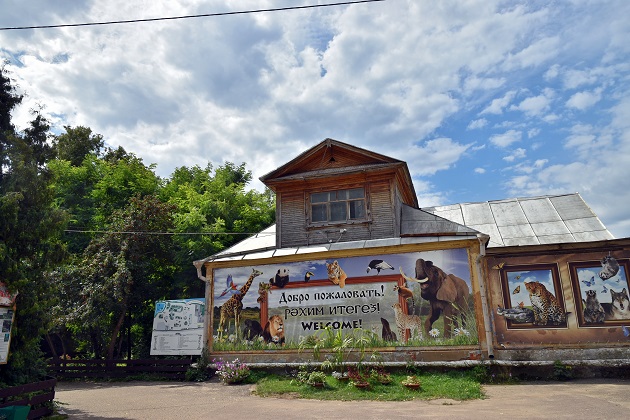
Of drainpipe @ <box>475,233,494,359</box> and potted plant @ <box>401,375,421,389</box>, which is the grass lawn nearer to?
potted plant @ <box>401,375,421,389</box>

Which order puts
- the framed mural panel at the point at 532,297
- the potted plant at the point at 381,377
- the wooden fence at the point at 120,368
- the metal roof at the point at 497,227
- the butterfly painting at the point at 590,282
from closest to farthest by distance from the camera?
the potted plant at the point at 381,377 < the butterfly painting at the point at 590,282 < the framed mural panel at the point at 532,297 < the metal roof at the point at 497,227 < the wooden fence at the point at 120,368

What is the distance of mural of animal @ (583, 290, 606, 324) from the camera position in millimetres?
13172

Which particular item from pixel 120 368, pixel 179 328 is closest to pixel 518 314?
pixel 179 328

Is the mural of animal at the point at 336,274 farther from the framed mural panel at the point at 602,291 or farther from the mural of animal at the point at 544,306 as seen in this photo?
the framed mural panel at the point at 602,291

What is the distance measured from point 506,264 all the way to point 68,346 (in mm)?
20772

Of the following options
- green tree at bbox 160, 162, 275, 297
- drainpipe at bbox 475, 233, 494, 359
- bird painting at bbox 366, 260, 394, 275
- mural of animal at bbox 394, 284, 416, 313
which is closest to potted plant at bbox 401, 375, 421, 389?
mural of animal at bbox 394, 284, 416, 313

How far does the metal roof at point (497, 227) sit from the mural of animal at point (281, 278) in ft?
1.99

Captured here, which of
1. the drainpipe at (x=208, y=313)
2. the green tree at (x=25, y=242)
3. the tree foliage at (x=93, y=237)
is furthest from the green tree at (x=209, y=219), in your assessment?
the green tree at (x=25, y=242)

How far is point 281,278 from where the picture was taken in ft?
51.3

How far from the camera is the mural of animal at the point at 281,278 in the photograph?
15562 mm

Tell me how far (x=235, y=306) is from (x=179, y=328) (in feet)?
7.70

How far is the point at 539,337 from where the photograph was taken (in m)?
13.5

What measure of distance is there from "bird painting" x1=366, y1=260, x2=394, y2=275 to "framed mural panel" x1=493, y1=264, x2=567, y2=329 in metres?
3.75

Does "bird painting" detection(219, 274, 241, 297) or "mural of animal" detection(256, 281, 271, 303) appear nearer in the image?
"mural of animal" detection(256, 281, 271, 303)
